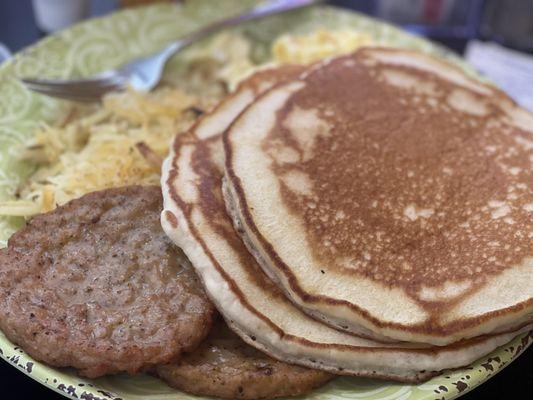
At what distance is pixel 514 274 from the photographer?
69.2 inches

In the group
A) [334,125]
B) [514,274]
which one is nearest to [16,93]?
[334,125]

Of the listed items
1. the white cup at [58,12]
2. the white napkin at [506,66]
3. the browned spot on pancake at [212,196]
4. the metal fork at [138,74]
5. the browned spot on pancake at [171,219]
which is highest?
the browned spot on pancake at [171,219]

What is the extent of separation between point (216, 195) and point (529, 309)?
2.93ft

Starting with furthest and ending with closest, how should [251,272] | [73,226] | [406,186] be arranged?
[406,186] < [73,226] < [251,272]

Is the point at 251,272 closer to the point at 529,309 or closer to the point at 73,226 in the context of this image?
the point at 73,226

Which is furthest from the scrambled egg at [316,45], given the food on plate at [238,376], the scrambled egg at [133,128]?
the food on plate at [238,376]

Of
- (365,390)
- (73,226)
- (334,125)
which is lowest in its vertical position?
(365,390)

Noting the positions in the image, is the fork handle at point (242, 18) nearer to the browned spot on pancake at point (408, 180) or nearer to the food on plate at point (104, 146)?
the food on plate at point (104, 146)

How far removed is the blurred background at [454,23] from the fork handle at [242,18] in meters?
0.54

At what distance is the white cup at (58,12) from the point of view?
3.44 metres

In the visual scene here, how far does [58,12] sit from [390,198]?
7.59 ft

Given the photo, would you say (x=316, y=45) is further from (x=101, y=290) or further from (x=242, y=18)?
(x=101, y=290)

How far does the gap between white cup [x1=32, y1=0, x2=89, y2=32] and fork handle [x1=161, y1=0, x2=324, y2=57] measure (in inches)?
29.2

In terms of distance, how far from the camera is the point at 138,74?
9.37 feet
